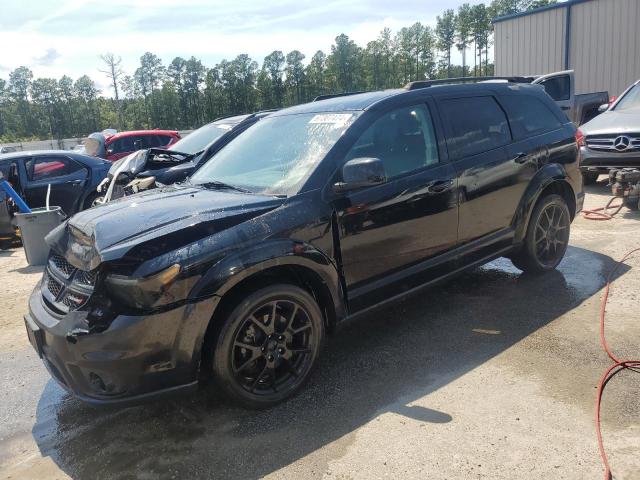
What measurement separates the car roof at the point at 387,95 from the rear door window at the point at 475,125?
0.31 feet

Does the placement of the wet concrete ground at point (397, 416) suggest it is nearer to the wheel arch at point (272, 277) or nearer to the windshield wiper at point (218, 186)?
the wheel arch at point (272, 277)

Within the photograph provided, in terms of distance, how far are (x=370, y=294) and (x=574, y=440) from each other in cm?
146

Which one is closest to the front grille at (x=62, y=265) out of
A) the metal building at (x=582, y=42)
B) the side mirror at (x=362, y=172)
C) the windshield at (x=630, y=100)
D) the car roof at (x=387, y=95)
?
the side mirror at (x=362, y=172)

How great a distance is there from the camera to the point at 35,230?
23.1 ft

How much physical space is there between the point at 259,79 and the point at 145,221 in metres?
73.7

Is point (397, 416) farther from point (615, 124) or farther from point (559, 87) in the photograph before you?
point (559, 87)

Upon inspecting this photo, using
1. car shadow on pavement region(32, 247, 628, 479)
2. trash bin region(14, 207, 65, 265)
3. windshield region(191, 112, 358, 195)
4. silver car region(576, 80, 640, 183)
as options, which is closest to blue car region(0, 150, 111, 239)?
trash bin region(14, 207, 65, 265)

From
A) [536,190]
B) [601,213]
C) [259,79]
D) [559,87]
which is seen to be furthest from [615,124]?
[259,79]

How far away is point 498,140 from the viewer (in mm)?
4449

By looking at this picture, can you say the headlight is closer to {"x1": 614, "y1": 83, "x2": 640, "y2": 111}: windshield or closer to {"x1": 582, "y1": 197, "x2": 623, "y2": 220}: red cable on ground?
{"x1": 582, "y1": 197, "x2": 623, "y2": 220}: red cable on ground

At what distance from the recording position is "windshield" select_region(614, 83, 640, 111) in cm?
916

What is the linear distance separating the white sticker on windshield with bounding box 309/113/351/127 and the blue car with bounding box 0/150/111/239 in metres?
6.47

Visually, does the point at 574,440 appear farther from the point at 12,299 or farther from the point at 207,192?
Result: the point at 12,299

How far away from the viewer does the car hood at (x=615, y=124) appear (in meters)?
8.13
